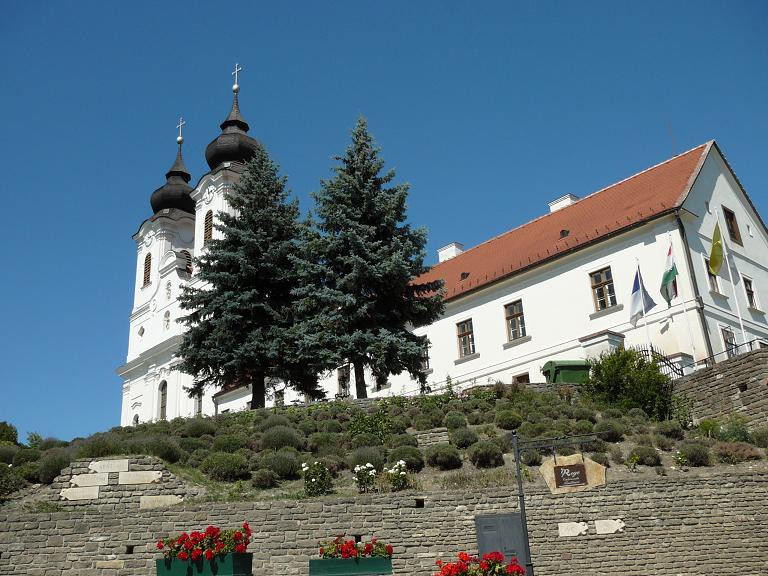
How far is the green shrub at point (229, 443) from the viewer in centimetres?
2027

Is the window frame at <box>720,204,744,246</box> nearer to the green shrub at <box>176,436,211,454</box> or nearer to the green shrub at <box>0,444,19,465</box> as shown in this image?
the green shrub at <box>176,436,211,454</box>

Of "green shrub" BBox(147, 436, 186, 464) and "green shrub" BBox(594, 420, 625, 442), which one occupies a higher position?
"green shrub" BBox(147, 436, 186, 464)

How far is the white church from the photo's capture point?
2717 centimetres

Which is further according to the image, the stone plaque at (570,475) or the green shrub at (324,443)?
the green shrub at (324,443)

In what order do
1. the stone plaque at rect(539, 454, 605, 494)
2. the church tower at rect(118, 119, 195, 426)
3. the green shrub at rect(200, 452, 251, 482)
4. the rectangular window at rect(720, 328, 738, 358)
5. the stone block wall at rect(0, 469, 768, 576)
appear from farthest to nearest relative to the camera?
the church tower at rect(118, 119, 195, 426), the rectangular window at rect(720, 328, 738, 358), the green shrub at rect(200, 452, 251, 482), the stone plaque at rect(539, 454, 605, 494), the stone block wall at rect(0, 469, 768, 576)

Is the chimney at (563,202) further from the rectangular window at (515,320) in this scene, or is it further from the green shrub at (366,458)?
the green shrub at (366,458)

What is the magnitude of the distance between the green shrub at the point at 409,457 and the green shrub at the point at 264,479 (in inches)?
104

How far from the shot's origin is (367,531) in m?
15.6

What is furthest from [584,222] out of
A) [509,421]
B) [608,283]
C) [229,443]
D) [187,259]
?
[187,259]

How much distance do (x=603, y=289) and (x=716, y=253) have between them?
397cm

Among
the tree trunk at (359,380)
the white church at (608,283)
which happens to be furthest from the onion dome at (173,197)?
the tree trunk at (359,380)

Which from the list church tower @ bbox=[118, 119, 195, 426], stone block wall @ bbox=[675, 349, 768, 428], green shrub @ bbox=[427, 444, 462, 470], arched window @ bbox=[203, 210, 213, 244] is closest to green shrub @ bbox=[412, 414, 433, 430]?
green shrub @ bbox=[427, 444, 462, 470]

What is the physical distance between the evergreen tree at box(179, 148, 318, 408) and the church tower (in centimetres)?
2027

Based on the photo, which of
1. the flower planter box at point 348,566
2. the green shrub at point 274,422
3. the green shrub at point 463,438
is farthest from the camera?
the green shrub at point 274,422
